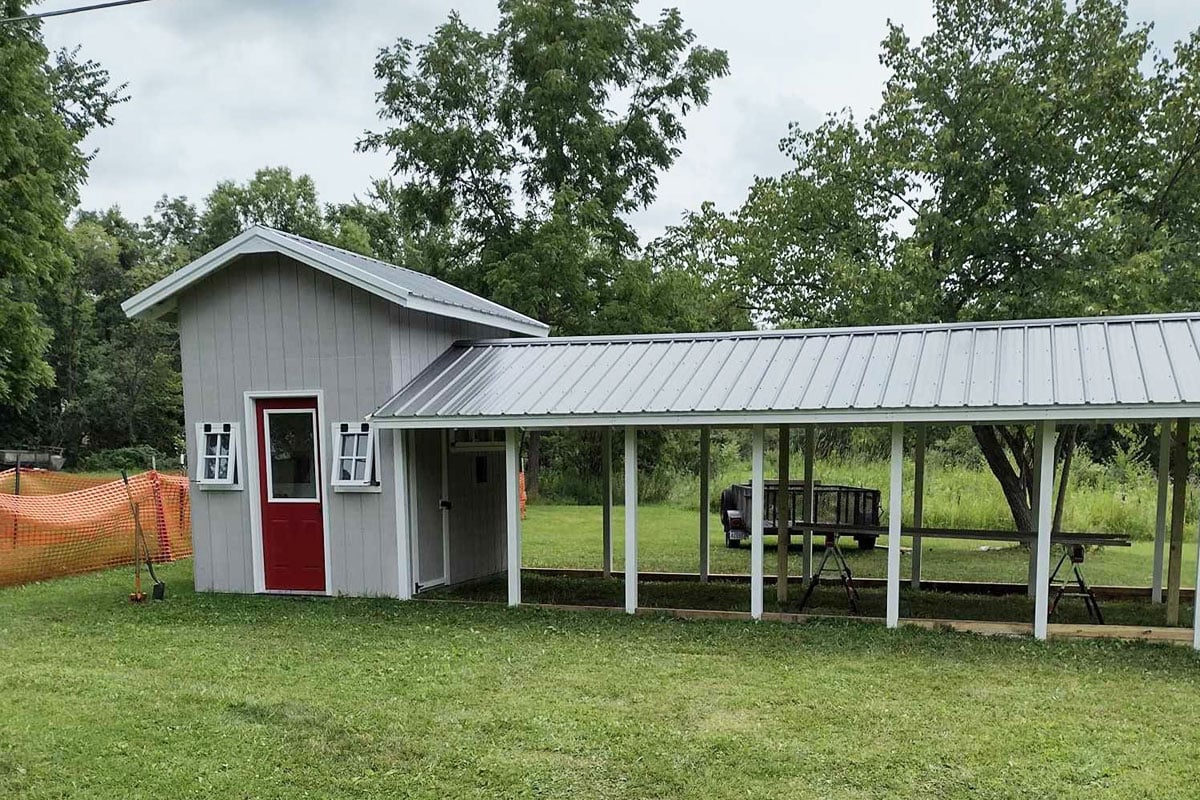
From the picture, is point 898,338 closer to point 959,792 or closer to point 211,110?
point 959,792

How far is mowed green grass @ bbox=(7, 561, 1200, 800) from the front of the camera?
4211 millimetres

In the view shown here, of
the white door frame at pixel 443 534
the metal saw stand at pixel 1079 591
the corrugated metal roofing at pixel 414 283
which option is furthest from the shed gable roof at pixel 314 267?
the metal saw stand at pixel 1079 591

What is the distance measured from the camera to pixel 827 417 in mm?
7004

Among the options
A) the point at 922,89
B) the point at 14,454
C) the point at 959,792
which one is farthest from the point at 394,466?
the point at 14,454

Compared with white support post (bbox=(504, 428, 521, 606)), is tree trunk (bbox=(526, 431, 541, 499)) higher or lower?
lower

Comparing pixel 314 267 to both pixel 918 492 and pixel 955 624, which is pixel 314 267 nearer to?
pixel 955 624

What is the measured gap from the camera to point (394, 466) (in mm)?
8492

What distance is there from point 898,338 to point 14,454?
23.6 m

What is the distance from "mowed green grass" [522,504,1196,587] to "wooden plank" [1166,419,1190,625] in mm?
2588

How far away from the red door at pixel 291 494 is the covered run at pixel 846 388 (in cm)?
111

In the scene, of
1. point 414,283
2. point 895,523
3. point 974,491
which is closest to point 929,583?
point 895,523

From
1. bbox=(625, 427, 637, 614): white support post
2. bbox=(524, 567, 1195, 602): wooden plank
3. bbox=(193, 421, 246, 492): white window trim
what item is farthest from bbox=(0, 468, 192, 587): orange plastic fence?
bbox=(625, 427, 637, 614): white support post

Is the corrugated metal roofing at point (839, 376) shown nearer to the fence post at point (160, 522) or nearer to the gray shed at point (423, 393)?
the gray shed at point (423, 393)

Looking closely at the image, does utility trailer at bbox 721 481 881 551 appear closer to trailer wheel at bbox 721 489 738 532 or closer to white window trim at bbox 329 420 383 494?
trailer wheel at bbox 721 489 738 532
